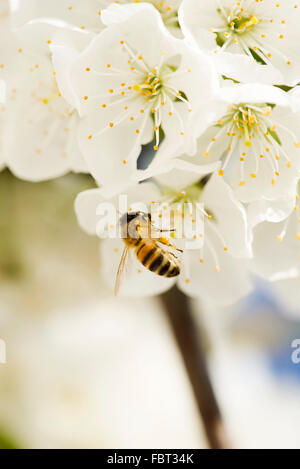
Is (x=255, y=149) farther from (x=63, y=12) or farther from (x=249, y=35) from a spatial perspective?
Answer: (x=63, y=12)

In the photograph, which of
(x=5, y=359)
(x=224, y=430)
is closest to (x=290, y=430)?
(x=224, y=430)

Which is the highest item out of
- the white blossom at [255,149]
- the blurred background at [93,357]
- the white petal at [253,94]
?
the white petal at [253,94]

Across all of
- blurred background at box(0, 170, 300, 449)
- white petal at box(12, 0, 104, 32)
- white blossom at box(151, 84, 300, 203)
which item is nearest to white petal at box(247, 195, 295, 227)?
white blossom at box(151, 84, 300, 203)

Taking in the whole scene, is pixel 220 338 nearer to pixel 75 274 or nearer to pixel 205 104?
pixel 75 274

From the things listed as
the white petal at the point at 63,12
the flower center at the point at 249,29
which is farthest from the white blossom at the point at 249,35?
the white petal at the point at 63,12

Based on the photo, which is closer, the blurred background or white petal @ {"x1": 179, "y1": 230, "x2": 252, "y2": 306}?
white petal @ {"x1": 179, "y1": 230, "x2": 252, "y2": 306}

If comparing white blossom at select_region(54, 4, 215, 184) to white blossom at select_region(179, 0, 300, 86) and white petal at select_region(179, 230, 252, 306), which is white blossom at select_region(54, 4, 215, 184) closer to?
white blossom at select_region(179, 0, 300, 86)

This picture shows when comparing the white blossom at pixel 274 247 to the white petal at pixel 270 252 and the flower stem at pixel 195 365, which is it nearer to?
the white petal at pixel 270 252
